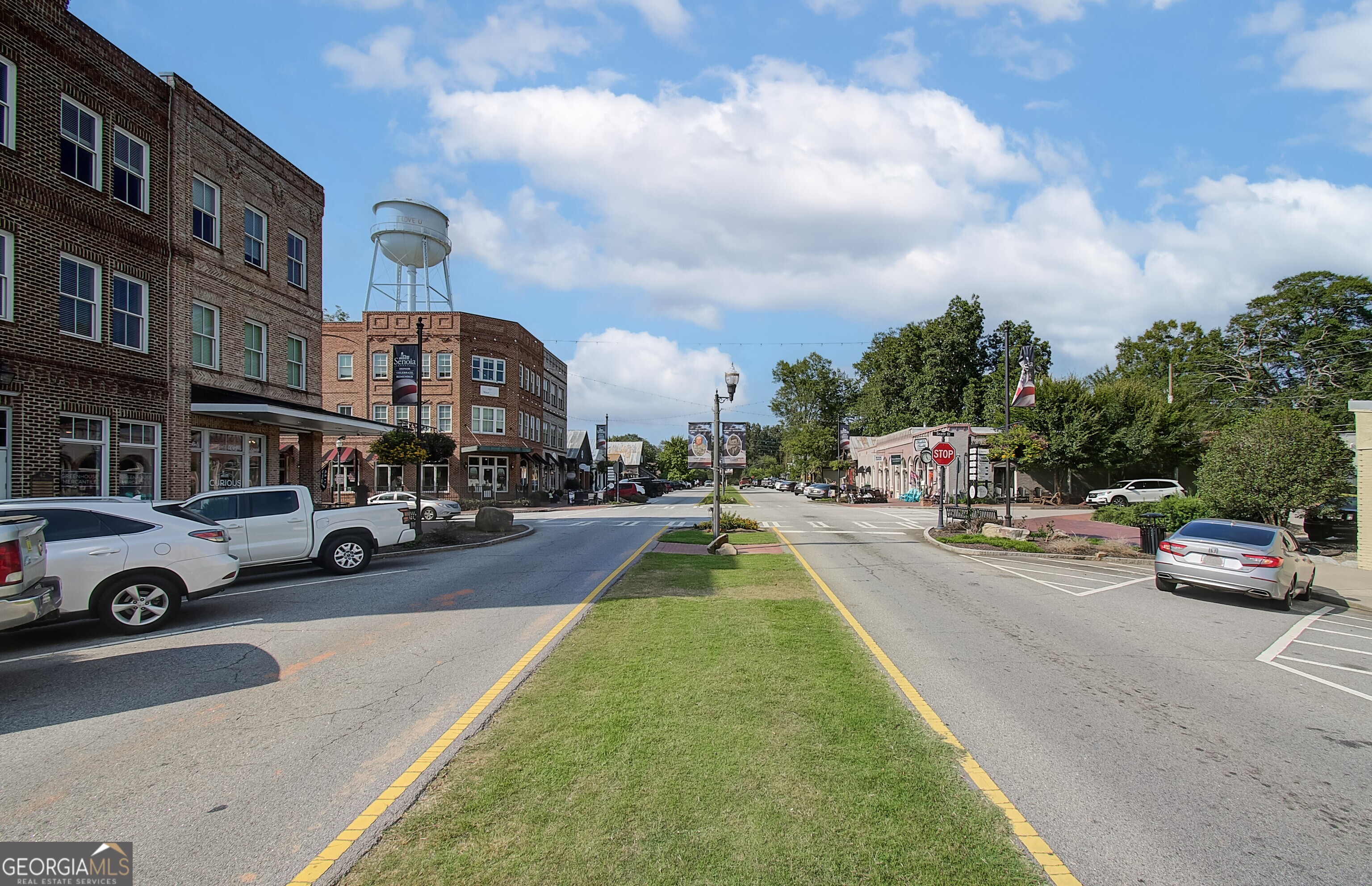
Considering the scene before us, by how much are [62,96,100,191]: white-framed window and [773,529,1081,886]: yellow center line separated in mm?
18783

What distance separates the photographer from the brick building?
15289 millimetres

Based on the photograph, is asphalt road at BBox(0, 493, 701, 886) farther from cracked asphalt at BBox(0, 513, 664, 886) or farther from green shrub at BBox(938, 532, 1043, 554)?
green shrub at BBox(938, 532, 1043, 554)

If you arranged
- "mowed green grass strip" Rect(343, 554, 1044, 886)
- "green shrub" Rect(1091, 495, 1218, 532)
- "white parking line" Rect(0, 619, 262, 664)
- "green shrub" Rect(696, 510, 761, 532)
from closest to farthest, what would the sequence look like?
"mowed green grass strip" Rect(343, 554, 1044, 886) < "white parking line" Rect(0, 619, 262, 664) < "green shrub" Rect(1091, 495, 1218, 532) < "green shrub" Rect(696, 510, 761, 532)

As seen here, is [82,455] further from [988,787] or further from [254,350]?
Result: [988,787]

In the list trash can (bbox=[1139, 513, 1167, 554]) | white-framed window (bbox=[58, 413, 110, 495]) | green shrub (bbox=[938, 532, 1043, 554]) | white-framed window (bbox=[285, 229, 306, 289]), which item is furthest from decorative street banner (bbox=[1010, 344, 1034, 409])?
white-framed window (bbox=[58, 413, 110, 495])

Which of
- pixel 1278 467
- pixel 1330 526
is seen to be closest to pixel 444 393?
pixel 1278 467

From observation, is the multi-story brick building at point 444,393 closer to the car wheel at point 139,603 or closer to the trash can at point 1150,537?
the trash can at point 1150,537

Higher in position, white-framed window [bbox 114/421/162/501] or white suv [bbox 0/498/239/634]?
white-framed window [bbox 114/421/162/501]

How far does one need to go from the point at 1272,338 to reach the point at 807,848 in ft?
214

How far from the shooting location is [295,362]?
25438mm

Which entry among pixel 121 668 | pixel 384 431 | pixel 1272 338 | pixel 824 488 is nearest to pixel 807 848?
pixel 121 668

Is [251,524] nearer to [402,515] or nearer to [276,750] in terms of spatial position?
[402,515]

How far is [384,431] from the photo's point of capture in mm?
24750

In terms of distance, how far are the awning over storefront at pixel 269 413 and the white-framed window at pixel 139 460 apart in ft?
4.07
